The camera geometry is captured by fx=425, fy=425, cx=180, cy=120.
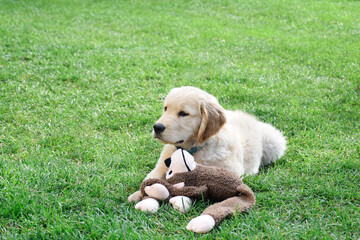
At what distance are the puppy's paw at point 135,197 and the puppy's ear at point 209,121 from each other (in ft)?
2.39

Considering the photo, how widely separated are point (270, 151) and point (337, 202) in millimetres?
1095

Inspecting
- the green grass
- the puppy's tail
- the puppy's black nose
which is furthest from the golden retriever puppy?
the puppy's tail

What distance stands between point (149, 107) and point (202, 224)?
3.13 m

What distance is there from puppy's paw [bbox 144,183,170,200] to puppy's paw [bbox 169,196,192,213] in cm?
7

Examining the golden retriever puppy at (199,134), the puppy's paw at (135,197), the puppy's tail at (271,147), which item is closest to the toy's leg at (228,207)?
the golden retriever puppy at (199,134)

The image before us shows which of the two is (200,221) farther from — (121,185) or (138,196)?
(121,185)

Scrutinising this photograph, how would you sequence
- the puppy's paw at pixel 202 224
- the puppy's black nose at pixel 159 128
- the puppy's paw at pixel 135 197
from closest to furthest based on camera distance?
the puppy's paw at pixel 202 224 → the puppy's paw at pixel 135 197 → the puppy's black nose at pixel 159 128

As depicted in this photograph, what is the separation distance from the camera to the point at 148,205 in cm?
331

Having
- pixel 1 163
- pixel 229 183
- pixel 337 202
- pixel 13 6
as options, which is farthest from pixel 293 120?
pixel 13 6

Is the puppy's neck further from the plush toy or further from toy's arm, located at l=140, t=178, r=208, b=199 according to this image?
toy's arm, located at l=140, t=178, r=208, b=199

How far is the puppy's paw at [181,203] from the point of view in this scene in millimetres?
3328

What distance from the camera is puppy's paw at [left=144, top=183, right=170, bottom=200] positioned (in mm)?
3383

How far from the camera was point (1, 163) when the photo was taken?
4.07 meters

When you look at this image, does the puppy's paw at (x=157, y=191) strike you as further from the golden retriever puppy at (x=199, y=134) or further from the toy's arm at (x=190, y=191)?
the golden retriever puppy at (x=199, y=134)
